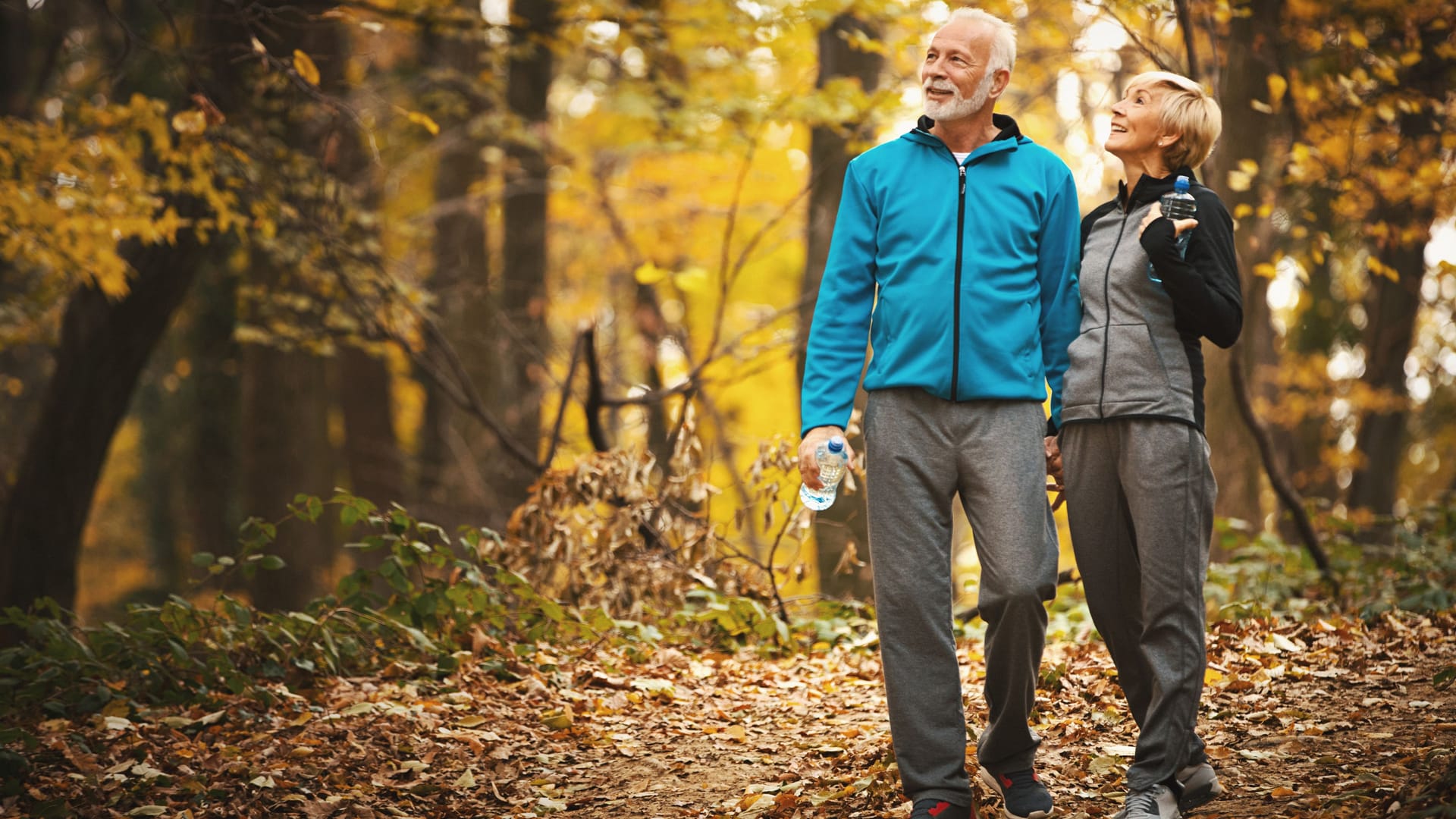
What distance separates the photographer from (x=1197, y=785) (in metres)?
3.28

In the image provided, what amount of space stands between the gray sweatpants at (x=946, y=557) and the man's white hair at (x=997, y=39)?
2.97 feet

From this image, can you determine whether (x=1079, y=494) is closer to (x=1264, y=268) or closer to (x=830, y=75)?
(x=1264, y=268)

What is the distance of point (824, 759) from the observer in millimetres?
4211

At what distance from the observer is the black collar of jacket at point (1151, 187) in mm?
3297

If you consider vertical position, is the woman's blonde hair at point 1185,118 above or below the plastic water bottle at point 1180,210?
above

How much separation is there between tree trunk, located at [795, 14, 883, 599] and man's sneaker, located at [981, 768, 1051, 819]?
4481mm

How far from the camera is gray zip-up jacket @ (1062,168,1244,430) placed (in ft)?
10.2

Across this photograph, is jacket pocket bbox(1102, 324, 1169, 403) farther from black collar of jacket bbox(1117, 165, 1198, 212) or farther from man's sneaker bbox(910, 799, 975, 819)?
man's sneaker bbox(910, 799, 975, 819)

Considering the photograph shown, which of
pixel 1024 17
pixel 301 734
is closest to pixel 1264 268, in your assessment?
pixel 1024 17

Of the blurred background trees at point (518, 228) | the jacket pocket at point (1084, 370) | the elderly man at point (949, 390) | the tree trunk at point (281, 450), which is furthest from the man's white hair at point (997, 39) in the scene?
the tree trunk at point (281, 450)

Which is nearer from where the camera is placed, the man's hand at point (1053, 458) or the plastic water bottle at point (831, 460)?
the plastic water bottle at point (831, 460)

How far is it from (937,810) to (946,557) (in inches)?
24.8

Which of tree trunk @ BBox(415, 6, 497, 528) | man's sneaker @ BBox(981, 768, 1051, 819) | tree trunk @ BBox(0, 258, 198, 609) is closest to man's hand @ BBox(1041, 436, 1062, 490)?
man's sneaker @ BBox(981, 768, 1051, 819)

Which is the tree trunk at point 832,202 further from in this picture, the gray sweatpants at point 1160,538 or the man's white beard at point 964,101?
the man's white beard at point 964,101
